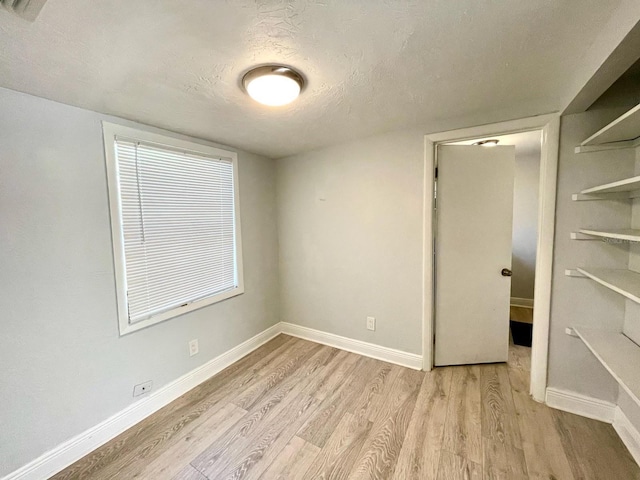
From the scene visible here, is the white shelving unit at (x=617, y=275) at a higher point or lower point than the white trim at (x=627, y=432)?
higher

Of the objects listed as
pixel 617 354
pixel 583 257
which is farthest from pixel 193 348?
pixel 583 257

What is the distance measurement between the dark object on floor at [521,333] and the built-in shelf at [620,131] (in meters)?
2.11

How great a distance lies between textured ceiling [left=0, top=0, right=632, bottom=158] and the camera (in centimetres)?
91

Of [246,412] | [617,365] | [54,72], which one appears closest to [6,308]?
[54,72]

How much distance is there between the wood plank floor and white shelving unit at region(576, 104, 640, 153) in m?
1.76

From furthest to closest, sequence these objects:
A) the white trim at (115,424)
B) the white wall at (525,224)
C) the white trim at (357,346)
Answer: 1. the white wall at (525,224)
2. the white trim at (357,346)
3. the white trim at (115,424)

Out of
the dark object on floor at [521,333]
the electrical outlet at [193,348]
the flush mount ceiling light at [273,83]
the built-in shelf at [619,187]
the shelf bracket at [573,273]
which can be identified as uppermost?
the flush mount ceiling light at [273,83]

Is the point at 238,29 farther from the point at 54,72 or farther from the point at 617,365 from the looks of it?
the point at 617,365

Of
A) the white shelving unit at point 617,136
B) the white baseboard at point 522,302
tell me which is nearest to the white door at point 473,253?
the white shelving unit at point 617,136

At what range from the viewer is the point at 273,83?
4.24 feet

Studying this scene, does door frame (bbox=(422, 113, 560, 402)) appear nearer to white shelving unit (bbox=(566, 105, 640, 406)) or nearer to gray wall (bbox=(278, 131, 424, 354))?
white shelving unit (bbox=(566, 105, 640, 406))

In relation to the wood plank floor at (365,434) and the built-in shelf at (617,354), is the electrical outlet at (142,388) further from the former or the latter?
the built-in shelf at (617,354)

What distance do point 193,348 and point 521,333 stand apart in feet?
11.5

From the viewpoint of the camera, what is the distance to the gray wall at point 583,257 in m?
1.58
